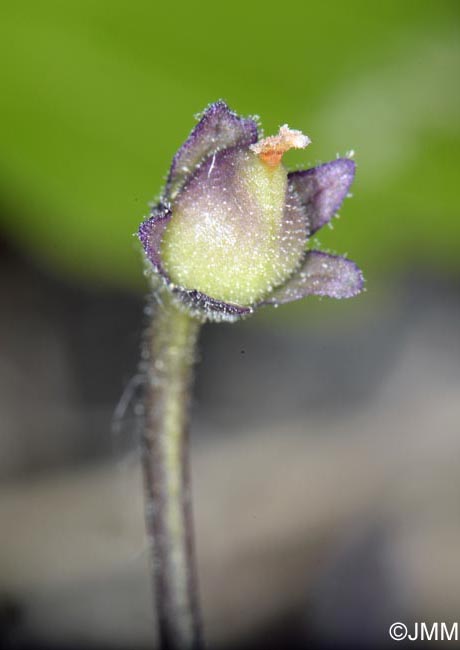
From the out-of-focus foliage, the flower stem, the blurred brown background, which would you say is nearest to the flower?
the flower stem

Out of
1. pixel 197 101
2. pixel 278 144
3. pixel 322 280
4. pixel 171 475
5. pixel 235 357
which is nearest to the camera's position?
pixel 278 144

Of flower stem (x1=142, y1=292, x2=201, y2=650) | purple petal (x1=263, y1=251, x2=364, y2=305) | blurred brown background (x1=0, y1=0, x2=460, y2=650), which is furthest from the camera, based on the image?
blurred brown background (x1=0, y1=0, x2=460, y2=650)

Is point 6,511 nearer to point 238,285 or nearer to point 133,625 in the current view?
point 133,625

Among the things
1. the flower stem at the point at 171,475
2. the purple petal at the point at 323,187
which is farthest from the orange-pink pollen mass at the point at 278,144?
the flower stem at the point at 171,475

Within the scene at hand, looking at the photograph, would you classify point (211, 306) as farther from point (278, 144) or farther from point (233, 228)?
point (278, 144)

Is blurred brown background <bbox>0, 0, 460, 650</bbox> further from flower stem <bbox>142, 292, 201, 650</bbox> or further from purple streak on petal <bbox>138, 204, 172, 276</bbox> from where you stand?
purple streak on petal <bbox>138, 204, 172, 276</bbox>

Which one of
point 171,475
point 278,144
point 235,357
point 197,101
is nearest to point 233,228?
point 278,144
